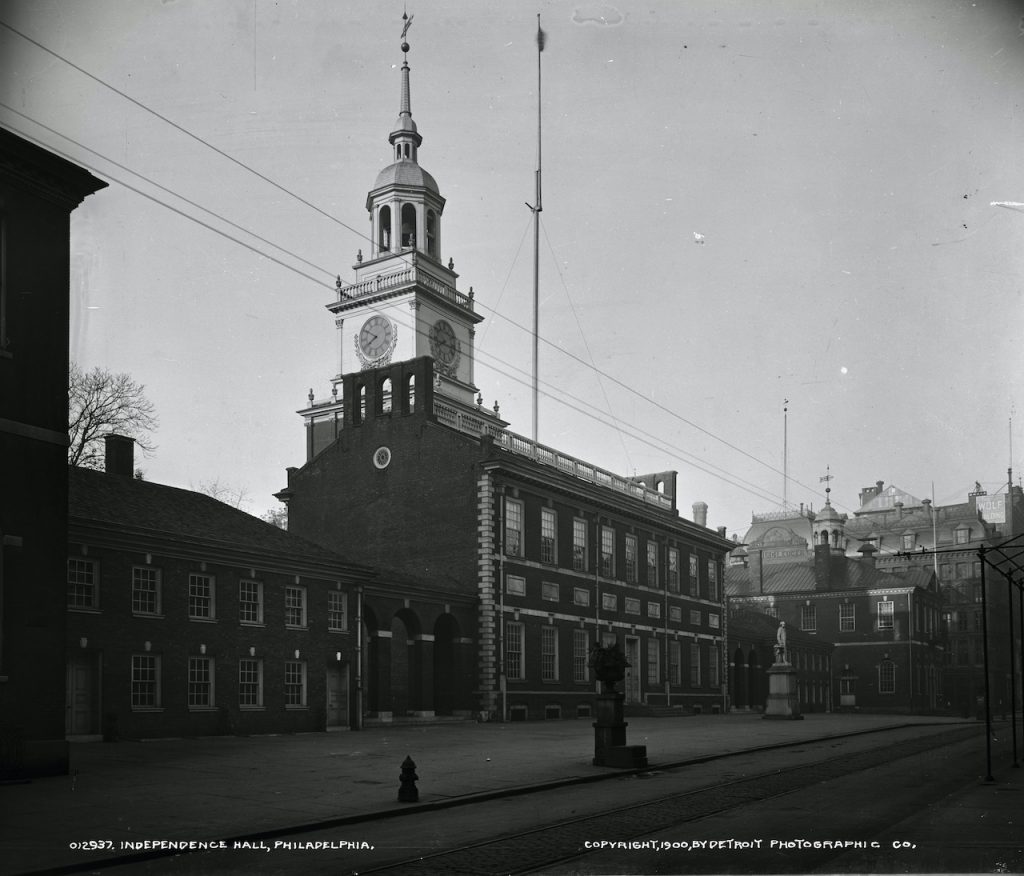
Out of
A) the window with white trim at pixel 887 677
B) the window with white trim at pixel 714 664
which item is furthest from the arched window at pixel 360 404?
the window with white trim at pixel 887 677

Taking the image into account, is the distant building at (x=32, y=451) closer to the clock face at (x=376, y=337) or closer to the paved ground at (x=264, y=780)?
the paved ground at (x=264, y=780)

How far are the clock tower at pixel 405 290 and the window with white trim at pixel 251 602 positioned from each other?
106ft

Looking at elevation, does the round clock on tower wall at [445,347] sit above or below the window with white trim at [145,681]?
above

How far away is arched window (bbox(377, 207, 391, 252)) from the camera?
69688 mm

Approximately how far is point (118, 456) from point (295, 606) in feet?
23.4

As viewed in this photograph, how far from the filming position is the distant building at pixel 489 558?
44.2 m

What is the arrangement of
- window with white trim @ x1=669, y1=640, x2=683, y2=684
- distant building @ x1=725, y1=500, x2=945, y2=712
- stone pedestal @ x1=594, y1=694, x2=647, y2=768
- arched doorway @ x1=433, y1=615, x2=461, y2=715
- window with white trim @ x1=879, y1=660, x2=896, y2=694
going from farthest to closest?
1. distant building @ x1=725, y1=500, x2=945, y2=712
2. window with white trim @ x1=879, y1=660, x2=896, y2=694
3. window with white trim @ x1=669, y1=640, x2=683, y2=684
4. arched doorway @ x1=433, y1=615, x2=461, y2=715
5. stone pedestal @ x1=594, y1=694, x2=647, y2=768

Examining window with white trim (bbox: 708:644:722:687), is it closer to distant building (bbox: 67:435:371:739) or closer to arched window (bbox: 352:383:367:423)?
arched window (bbox: 352:383:367:423)

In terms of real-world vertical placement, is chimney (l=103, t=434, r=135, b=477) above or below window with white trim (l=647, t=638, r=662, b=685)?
above

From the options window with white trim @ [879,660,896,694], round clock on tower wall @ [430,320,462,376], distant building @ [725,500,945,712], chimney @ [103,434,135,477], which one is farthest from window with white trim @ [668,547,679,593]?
chimney @ [103,434,135,477]

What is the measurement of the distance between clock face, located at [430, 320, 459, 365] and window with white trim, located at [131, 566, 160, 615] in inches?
1459

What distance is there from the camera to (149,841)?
13273mm

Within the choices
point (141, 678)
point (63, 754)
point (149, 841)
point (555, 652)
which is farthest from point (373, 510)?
point (149, 841)

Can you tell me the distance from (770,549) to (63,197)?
103905mm
